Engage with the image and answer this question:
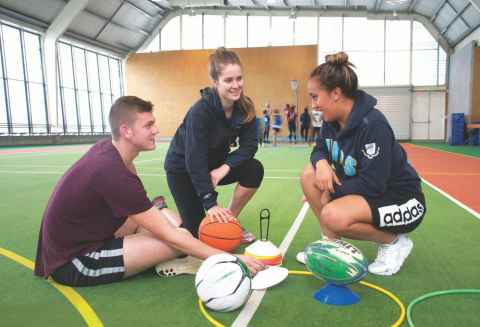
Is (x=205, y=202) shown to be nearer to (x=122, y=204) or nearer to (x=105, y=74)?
(x=122, y=204)

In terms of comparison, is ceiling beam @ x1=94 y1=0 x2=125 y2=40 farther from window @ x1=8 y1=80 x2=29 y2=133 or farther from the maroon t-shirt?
the maroon t-shirt

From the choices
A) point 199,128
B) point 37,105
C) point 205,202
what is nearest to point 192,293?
point 205,202

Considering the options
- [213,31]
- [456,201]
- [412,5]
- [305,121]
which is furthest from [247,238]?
[213,31]

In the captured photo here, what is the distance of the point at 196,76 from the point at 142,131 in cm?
2579

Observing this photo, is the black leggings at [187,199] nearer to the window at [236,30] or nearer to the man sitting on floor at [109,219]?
the man sitting on floor at [109,219]

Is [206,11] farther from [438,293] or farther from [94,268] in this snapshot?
[438,293]

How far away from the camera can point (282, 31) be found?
Answer: 85.9 feet

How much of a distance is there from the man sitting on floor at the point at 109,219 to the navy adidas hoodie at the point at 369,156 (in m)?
A: 0.86

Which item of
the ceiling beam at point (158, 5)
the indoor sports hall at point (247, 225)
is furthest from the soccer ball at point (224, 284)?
the ceiling beam at point (158, 5)

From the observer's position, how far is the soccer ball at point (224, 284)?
201cm

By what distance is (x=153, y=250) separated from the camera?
2441 millimetres

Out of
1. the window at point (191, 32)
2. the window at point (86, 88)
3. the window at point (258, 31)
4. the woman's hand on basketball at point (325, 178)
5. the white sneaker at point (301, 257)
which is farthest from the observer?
the window at point (191, 32)

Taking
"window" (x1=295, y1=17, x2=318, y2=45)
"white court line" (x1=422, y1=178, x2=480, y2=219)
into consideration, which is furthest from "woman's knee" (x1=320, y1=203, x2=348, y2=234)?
"window" (x1=295, y1=17, x2=318, y2=45)

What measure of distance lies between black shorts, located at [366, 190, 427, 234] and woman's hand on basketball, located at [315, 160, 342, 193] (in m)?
0.28
